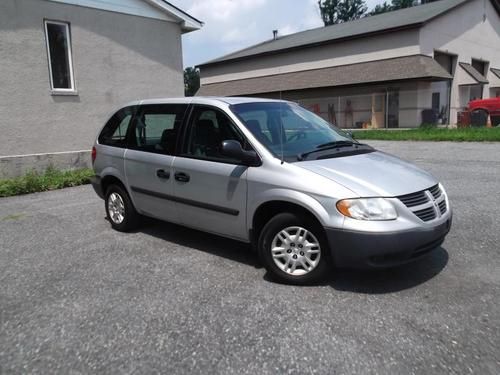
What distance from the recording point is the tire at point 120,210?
5.79 m

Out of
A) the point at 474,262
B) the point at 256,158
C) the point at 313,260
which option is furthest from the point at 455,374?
the point at 256,158

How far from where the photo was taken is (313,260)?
3.92m

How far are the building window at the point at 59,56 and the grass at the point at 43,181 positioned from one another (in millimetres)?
2324

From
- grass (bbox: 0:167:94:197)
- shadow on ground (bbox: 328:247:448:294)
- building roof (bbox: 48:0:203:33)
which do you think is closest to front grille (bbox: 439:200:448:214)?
shadow on ground (bbox: 328:247:448:294)

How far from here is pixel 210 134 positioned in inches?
188

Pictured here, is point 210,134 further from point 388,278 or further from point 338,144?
point 388,278

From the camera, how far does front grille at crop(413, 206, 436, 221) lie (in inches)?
147

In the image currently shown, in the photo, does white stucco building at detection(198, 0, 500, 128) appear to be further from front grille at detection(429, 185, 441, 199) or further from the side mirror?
the side mirror

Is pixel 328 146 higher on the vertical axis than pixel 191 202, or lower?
higher

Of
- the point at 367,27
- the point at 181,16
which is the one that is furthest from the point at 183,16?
the point at 367,27

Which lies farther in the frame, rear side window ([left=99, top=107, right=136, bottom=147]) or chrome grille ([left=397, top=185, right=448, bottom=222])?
rear side window ([left=99, top=107, right=136, bottom=147])

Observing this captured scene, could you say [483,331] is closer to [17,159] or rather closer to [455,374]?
[455,374]

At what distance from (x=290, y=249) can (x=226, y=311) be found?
823mm

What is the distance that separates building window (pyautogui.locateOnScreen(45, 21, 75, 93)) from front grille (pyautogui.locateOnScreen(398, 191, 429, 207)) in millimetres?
9767
